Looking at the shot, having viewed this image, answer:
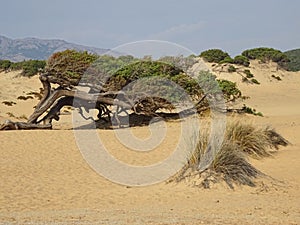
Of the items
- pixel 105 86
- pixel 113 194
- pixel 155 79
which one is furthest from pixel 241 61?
pixel 113 194

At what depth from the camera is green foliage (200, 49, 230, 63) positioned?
4514 cm

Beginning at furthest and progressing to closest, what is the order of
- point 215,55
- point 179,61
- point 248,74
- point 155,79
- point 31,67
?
point 215,55 < point 31,67 < point 248,74 < point 179,61 < point 155,79

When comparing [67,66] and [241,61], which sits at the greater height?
[241,61]

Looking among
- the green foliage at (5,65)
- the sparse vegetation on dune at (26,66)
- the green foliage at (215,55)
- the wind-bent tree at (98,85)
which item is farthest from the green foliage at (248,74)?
the green foliage at (5,65)

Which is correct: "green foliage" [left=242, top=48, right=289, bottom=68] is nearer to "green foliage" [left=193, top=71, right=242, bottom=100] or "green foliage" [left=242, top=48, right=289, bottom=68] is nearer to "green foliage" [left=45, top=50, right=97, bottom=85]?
"green foliage" [left=193, top=71, right=242, bottom=100]

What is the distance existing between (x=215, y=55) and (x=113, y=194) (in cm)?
3809

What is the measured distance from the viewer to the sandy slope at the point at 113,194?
7.05 metres

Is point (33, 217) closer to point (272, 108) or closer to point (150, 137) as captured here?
point (150, 137)

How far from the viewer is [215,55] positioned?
45656 millimetres

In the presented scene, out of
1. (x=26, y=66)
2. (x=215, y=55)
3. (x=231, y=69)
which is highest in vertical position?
(x=215, y=55)

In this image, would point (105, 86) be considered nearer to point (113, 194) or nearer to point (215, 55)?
point (113, 194)

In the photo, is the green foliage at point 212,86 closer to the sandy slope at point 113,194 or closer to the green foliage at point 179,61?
the green foliage at point 179,61

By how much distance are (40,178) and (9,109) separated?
20068mm

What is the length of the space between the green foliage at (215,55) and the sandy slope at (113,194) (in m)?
31.1
